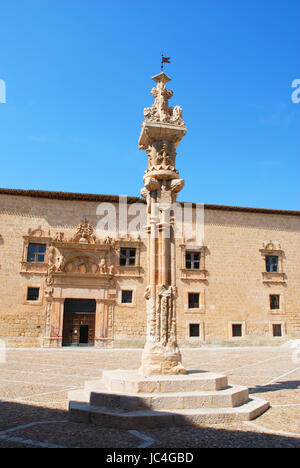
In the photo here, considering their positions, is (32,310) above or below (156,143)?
below

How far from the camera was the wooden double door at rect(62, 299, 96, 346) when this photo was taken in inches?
725

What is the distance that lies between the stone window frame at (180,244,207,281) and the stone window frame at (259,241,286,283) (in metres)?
3.68

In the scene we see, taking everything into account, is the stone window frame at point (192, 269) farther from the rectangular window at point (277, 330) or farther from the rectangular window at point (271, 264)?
the rectangular window at point (277, 330)

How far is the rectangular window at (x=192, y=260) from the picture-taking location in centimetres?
2014

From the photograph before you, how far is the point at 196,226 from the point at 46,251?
835cm

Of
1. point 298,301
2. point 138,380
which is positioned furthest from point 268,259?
point 138,380

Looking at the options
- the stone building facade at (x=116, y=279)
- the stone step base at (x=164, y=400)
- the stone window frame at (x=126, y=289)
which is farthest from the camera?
the stone window frame at (x=126, y=289)

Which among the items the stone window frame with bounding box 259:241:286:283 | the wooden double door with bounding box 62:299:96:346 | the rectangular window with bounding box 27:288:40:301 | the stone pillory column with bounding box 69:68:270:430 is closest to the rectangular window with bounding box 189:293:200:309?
the stone window frame with bounding box 259:241:286:283

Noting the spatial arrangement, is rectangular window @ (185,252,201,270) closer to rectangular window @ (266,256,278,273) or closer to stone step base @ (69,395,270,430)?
rectangular window @ (266,256,278,273)

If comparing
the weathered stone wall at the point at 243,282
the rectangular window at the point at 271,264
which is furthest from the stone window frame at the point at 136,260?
the rectangular window at the point at 271,264

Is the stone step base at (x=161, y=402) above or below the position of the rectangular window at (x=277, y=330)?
below

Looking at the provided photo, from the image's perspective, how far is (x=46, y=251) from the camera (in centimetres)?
1856

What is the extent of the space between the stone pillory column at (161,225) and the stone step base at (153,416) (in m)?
1.17
